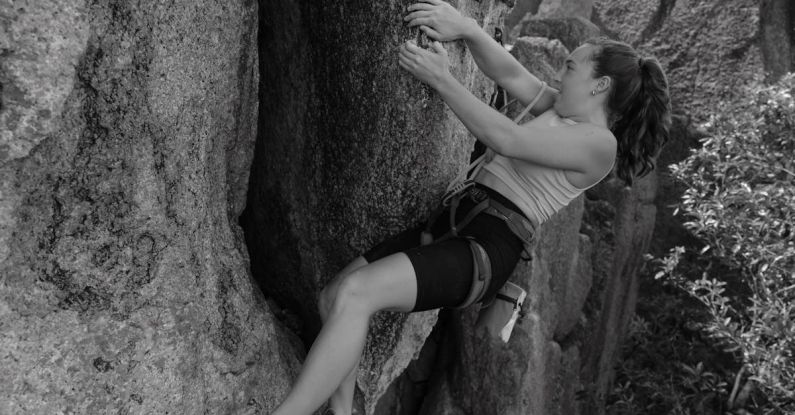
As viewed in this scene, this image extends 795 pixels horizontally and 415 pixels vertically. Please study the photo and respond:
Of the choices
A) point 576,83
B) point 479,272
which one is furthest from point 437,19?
point 479,272

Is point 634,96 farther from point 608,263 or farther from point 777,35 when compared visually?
point 777,35

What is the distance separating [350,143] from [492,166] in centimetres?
76

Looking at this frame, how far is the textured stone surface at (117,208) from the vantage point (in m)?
2.30

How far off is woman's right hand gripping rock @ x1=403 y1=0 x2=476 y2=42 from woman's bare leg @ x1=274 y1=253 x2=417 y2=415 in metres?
1.08

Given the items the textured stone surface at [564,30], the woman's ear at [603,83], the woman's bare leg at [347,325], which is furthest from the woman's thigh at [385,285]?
the textured stone surface at [564,30]

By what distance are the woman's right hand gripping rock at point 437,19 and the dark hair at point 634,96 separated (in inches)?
27.7

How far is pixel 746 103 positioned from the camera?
8.53m

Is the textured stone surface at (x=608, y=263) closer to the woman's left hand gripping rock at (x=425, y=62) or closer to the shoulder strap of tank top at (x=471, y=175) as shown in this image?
the shoulder strap of tank top at (x=471, y=175)

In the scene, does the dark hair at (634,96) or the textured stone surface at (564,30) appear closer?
the dark hair at (634,96)

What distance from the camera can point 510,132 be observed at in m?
2.90

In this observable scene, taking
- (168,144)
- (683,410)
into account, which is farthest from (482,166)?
(683,410)

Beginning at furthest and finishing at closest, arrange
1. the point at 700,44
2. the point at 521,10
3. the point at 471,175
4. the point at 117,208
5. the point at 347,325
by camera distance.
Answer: the point at 521,10, the point at 700,44, the point at 471,175, the point at 347,325, the point at 117,208

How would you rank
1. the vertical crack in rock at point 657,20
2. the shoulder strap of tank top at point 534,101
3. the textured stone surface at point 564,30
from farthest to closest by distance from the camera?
the vertical crack in rock at point 657,20
the textured stone surface at point 564,30
the shoulder strap of tank top at point 534,101

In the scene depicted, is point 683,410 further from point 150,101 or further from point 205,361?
point 150,101
